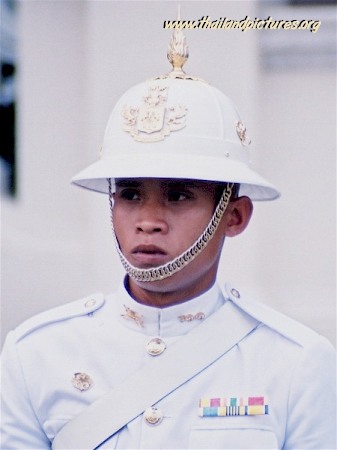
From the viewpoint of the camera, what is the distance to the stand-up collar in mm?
2877

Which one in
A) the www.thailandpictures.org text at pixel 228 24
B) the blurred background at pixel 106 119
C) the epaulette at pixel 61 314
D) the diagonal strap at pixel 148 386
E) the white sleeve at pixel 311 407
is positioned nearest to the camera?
the white sleeve at pixel 311 407

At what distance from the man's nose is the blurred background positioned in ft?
12.5

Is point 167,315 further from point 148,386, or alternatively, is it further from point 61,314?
point 61,314

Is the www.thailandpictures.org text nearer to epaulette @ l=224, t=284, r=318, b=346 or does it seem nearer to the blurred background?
epaulette @ l=224, t=284, r=318, b=346

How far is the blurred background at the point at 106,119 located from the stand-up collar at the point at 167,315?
3635 mm

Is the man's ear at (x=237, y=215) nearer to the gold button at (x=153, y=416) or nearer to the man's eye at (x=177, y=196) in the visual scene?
the man's eye at (x=177, y=196)

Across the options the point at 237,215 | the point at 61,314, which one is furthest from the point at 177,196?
the point at 61,314

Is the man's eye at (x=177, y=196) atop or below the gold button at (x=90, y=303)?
atop

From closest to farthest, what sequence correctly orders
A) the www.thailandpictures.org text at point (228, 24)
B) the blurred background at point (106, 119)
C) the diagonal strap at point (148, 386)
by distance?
the diagonal strap at point (148, 386), the www.thailandpictures.org text at point (228, 24), the blurred background at point (106, 119)

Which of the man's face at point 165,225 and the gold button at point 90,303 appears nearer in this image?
the man's face at point 165,225

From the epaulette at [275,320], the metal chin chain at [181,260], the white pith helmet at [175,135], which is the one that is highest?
the white pith helmet at [175,135]

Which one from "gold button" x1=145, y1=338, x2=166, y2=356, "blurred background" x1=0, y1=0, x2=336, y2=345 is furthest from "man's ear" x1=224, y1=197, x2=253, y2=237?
"blurred background" x1=0, y1=0, x2=336, y2=345

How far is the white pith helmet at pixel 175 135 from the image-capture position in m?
2.83

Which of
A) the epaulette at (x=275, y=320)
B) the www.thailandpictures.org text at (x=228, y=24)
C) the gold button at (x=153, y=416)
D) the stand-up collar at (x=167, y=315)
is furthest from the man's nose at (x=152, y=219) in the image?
the www.thailandpictures.org text at (x=228, y=24)
